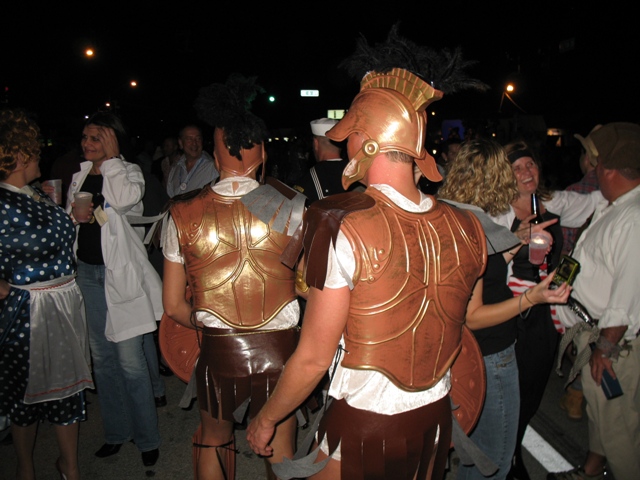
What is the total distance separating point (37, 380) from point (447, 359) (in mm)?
2358

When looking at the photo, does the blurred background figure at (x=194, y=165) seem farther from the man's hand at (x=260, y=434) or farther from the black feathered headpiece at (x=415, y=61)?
the man's hand at (x=260, y=434)

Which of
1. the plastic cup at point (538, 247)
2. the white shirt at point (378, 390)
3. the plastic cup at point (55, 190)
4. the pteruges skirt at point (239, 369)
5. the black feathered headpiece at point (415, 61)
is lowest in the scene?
the pteruges skirt at point (239, 369)

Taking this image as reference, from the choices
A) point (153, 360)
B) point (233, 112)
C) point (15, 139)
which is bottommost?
point (153, 360)

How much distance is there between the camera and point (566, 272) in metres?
1.82

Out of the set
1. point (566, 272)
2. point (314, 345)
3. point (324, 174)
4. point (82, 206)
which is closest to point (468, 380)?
point (566, 272)

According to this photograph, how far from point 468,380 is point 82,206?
2552 millimetres

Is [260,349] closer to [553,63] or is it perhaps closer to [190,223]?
[190,223]

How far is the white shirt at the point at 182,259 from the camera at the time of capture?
2236 millimetres

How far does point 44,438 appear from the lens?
3572mm

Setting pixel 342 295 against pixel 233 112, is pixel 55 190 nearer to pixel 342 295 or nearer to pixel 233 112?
pixel 233 112

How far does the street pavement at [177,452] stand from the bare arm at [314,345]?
1.96 metres

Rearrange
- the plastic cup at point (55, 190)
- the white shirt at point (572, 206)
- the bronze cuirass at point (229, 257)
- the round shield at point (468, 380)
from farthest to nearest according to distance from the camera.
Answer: the white shirt at point (572, 206) → the plastic cup at point (55, 190) → the bronze cuirass at point (229, 257) → the round shield at point (468, 380)

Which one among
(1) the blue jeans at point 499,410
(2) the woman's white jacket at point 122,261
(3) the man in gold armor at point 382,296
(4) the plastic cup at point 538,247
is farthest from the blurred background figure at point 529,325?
(2) the woman's white jacket at point 122,261

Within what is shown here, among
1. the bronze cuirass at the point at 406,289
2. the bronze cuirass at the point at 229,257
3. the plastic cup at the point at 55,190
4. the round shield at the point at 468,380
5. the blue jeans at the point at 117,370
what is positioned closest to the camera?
the bronze cuirass at the point at 406,289
